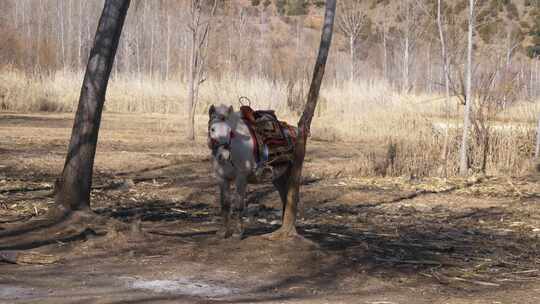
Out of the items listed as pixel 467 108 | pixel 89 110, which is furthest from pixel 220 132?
pixel 467 108

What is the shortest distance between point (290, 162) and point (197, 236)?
47.6 inches

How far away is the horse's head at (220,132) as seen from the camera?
8562mm

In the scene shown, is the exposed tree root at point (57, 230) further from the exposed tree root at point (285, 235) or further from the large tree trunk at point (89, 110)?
the exposed tree root at point (285, 235)

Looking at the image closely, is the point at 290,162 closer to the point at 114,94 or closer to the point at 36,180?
the point at 36,180

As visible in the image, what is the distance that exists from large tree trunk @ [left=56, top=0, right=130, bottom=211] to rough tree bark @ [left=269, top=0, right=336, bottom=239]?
2257mm

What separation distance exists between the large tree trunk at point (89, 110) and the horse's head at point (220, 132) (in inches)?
66.2

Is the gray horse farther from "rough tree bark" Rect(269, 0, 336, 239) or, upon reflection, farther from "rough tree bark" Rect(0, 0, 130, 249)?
"rough tree bark" Rect(0, 0, 130, 249)

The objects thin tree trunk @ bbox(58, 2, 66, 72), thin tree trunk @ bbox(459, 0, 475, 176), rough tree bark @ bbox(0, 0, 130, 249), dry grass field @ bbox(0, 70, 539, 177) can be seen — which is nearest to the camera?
rough tree bark @ bbox(0, 0, 130, 249)

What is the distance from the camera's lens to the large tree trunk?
31.9 ft

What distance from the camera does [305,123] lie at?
8812 millimetres

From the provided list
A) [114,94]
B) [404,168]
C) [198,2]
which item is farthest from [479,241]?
[114,94]

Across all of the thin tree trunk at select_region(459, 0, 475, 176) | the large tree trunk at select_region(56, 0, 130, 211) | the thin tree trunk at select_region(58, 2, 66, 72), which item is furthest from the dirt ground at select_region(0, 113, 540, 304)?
the thin tree trunk at select_region(58, 2, 66, 72)

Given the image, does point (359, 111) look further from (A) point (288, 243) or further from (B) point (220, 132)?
(B) point (220, 132)

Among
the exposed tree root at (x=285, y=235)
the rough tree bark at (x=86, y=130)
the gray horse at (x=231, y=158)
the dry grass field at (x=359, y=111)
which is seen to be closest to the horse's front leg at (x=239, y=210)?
the gray horse at (x=231, y=158)
